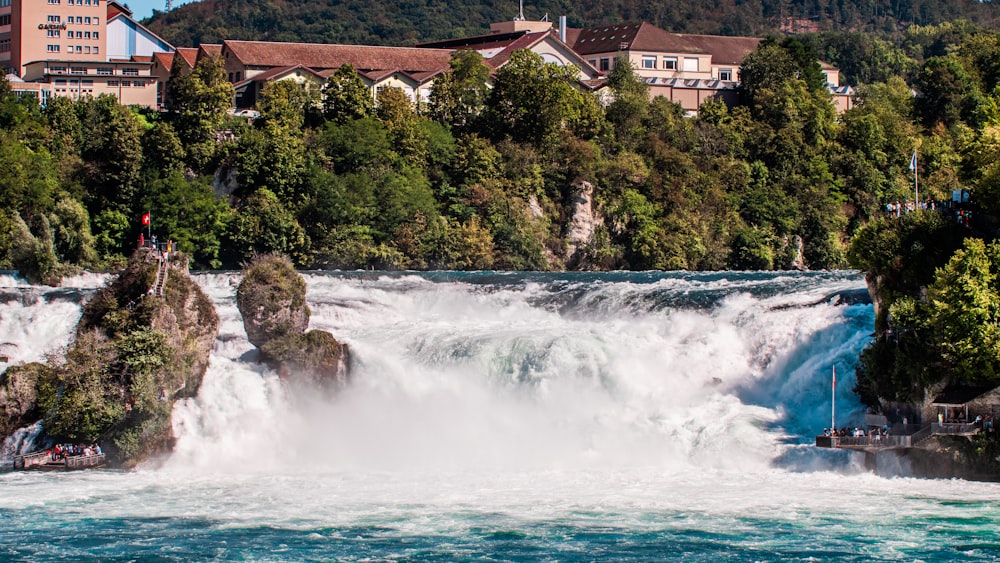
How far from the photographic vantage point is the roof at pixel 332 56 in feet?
365

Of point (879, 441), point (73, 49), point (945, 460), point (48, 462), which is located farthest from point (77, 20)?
point (945, 460)

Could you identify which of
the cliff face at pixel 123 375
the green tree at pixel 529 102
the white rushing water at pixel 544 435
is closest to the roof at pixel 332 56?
the green tree at pixel 529 102

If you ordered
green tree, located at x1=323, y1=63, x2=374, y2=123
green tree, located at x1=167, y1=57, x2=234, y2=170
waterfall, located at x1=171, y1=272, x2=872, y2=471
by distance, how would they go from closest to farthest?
waterfall, located at x1=171, y1=272, x2=872, y2=471 → green tree, located at x1=167, y1=57, x2=234, y2=170 → green tree, located at x1=323, y1=63, x2=374, y2=123

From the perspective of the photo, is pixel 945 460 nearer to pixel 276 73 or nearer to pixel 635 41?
pixel 276 73

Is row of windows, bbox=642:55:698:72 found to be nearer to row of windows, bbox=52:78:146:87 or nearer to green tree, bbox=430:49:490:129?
green tree, bbox=430:49:490:129

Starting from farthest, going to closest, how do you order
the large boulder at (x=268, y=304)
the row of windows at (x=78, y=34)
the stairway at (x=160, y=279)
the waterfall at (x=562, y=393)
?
1. the row of windows at (x=78, y=34)
2. the large boulder at (x=268, y=304)
3. the stairway at (x=160, y=279)
4. the waterfall at (x=562, y=393)

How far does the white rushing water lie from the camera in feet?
139

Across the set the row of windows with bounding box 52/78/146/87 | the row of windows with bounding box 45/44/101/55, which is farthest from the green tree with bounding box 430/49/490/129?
the row of windows with bounding box 45/44/101/55

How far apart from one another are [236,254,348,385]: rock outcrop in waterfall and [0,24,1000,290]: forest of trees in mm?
19302

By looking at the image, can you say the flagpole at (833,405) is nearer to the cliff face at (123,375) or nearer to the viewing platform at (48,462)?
the cliff face at (123,375)

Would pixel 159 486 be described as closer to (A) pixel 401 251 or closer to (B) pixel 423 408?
(B) pixel 423 408

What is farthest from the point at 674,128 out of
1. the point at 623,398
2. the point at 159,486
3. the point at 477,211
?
the point at 159,486

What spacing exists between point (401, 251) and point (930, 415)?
46096 millimetres

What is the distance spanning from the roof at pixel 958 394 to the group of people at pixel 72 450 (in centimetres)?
2628
